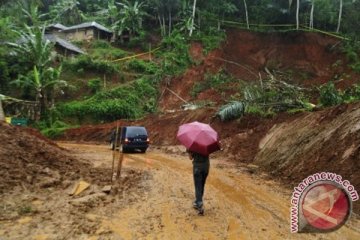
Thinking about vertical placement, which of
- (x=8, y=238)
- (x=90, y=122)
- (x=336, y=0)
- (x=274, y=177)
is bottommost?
(x=90, y=122)

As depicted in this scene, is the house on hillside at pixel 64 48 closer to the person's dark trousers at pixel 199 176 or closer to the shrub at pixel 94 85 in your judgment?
the shrub at pixel 94 85

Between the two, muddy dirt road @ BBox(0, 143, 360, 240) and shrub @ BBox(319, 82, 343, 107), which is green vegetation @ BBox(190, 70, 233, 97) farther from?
muddy dirt road @ BBox(0, 143, 360, 240)

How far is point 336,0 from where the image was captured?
58906 millimetres

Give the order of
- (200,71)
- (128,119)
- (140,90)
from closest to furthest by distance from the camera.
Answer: (128,119), (140,90), (200,71)

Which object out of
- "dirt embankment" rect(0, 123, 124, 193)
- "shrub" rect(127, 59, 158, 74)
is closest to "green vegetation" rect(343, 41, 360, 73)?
"shrub" rect(127, 59, 158, 74)

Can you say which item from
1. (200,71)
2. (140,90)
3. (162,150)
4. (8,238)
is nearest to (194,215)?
(8,238)

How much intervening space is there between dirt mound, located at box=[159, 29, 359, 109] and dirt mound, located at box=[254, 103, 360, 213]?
88.6 feet

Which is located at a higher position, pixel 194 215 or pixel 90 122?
pixel 194 215

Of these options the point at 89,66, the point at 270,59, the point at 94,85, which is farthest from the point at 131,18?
the point at 270,59

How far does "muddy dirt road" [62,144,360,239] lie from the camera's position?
846 centimetres

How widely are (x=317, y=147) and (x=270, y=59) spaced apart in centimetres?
4069

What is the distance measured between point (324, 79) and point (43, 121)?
29.6m

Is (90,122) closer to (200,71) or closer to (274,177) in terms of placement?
(200,71)

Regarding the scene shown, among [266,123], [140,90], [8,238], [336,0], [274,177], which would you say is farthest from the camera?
[336,0]
